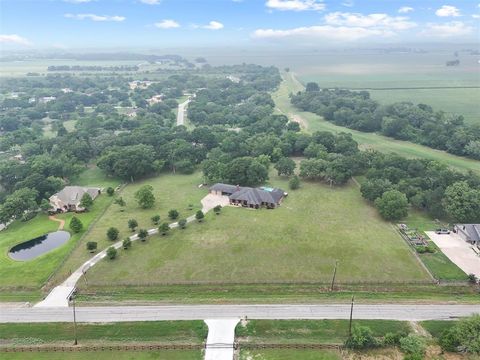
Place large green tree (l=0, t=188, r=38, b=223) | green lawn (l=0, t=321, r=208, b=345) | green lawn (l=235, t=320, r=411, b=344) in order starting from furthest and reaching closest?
large green tree (l=0, t=188, r=38, b=223) → green lawn (l=0, t=321, r=208, b=345) → green lawn (l=235, t=320, r=411, b=344)

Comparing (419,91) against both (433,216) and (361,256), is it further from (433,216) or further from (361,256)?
(361,256)

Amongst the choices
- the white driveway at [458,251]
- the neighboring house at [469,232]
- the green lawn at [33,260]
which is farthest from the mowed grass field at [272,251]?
the neighboring house at [469,232]

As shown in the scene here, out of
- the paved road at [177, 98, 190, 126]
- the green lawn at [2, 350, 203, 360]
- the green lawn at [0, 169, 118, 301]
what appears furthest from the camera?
the paved road at [177, 98, 190, 126]

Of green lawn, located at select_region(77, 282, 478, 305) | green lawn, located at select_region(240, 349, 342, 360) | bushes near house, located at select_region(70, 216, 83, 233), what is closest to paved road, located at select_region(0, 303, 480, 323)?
green lawn, located at select_region(77, 282, 478, 305)

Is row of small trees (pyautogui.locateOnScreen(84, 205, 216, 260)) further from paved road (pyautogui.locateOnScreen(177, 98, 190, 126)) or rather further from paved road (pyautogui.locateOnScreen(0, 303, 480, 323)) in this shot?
paved road (pyautogui.locateOnScreen(177, 98, 190, 126))

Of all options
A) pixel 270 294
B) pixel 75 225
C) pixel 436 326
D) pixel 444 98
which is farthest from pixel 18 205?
pixel 444 98

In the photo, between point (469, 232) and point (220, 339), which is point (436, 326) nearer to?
point (469, 232)

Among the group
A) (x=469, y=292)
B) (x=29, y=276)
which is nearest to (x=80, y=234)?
(x=29, y=276)
